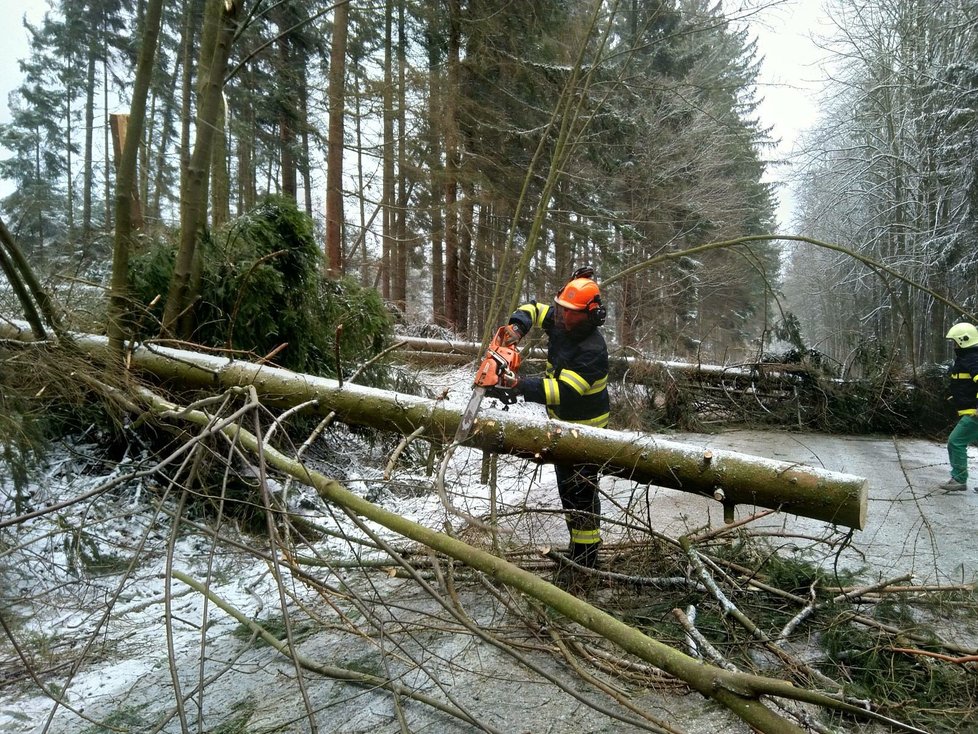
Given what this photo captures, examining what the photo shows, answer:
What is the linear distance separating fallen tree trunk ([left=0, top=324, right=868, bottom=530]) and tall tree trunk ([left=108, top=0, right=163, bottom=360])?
248 millimetres

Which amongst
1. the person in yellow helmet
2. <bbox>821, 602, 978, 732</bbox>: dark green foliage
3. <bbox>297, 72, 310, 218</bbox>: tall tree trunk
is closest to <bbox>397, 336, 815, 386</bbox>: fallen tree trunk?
the person in yellow helmet

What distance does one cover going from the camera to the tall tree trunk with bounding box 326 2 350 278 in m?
9.33

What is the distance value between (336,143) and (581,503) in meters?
8.39

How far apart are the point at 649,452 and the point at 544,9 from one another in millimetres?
8539

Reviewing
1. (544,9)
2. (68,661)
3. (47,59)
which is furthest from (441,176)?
(47,59)

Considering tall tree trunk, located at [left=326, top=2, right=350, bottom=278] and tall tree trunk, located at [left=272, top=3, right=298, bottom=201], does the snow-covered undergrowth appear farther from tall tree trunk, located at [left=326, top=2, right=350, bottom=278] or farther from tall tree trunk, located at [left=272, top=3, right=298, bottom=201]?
tall tree trunk, located at [left=272, top=3, right=298, bottom=201]

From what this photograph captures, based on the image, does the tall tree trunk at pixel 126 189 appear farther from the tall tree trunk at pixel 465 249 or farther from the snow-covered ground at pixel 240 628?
the tall tree trunk at pixel 465 249

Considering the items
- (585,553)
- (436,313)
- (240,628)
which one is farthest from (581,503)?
(436,313)

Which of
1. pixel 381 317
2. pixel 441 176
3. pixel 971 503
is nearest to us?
pixel 971 503

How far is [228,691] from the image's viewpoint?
7.50 feet

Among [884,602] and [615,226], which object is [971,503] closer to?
[884,602]

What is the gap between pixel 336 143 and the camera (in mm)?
9570

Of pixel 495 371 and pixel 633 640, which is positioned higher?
pixel 495 371

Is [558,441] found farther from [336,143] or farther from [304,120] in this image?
[304,120]
